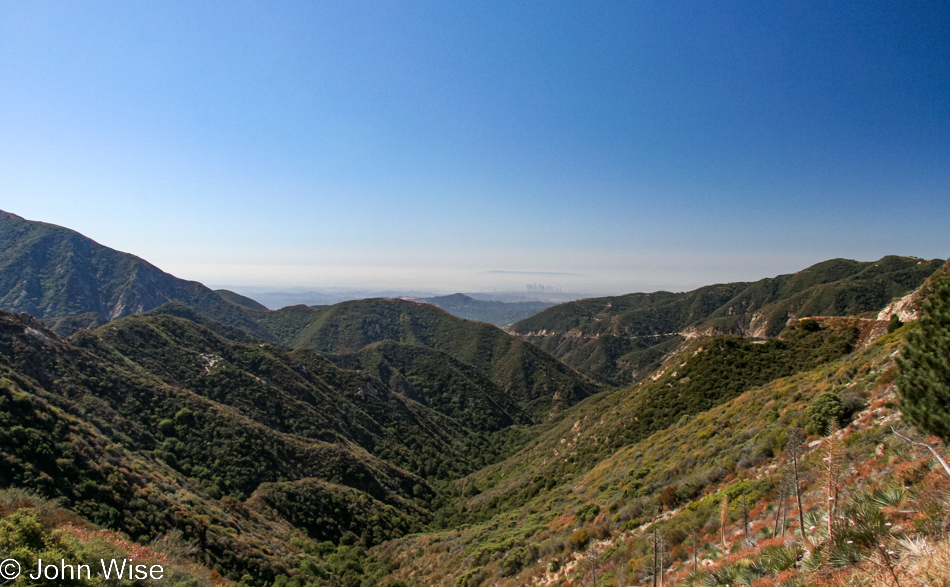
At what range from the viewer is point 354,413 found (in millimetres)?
62844

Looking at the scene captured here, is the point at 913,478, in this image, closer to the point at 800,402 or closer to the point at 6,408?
the point at 800,402

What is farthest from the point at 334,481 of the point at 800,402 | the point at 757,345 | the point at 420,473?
the point at 757,345

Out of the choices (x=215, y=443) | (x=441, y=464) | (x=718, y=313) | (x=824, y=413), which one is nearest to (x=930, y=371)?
(x=824, y=413)

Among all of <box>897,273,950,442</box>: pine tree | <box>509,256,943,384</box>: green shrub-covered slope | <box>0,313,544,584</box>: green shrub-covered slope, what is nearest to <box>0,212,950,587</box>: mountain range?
<box>0,313,544,584</box>: green shrub-covered slope

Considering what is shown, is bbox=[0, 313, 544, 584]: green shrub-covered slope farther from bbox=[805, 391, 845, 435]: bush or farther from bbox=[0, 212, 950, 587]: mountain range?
bbox=[805, 391, 845, 435]: bush

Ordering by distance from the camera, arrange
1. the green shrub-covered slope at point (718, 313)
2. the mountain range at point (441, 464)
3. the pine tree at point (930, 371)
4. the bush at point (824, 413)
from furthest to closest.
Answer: the green shrub-covered slope at point (718, 313) → the bush at point (824, 413) → the mountain range at point (441, 464) → the pine tree at point (930, 371)

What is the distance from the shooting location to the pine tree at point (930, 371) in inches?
341

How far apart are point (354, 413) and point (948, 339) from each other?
66.6 meters

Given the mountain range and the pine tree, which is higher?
the pine tree

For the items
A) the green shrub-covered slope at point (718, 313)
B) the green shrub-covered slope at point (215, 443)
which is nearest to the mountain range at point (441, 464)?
the green shrub-covered slope at point (215, 443)

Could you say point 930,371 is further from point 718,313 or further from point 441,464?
point 718,313

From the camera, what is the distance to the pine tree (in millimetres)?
8664

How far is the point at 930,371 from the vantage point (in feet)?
30.0

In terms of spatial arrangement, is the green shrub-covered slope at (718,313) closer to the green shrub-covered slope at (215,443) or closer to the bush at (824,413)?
the green shrub-covered slope at (215,443)
